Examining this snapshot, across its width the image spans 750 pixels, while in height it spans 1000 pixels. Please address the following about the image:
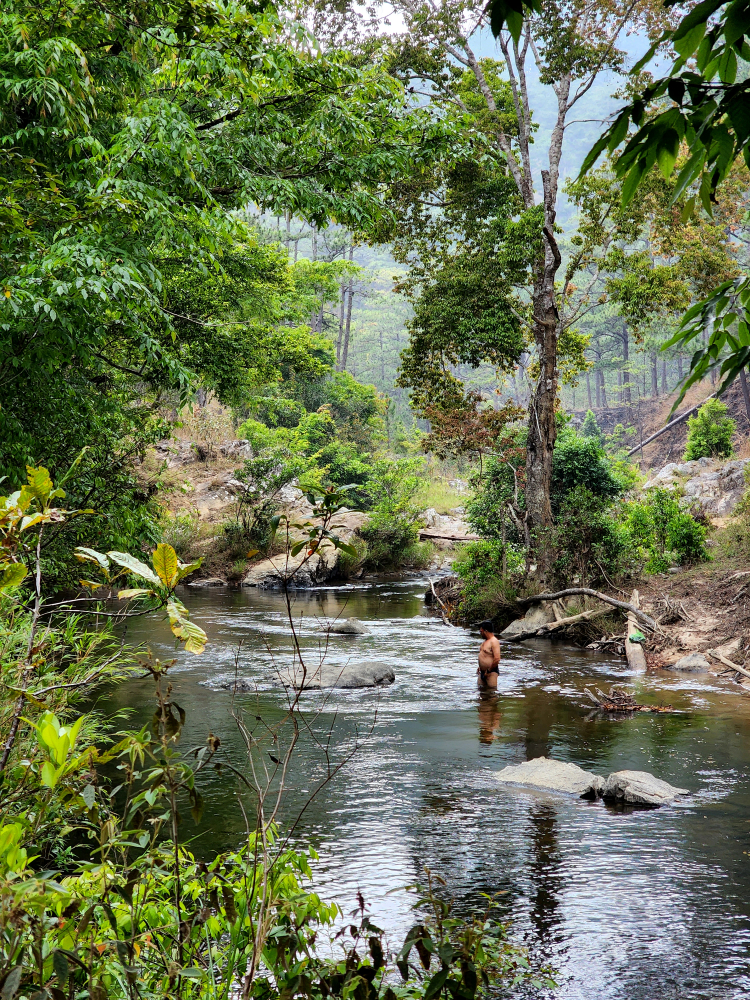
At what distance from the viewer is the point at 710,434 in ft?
112

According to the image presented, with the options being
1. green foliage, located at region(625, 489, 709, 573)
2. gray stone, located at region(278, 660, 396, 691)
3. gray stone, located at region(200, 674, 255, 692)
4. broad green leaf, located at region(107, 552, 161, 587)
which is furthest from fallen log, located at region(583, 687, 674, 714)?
broad green leaf, located at region(107, 552, 161, 587)

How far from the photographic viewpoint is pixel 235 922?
2.64m

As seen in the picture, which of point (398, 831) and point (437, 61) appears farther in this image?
point (437, 61)

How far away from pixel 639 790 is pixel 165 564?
6095 millimetres

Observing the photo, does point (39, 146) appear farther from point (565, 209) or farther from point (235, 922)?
point (565, 209)

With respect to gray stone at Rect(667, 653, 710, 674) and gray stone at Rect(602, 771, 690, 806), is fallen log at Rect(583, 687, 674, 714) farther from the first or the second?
gray stone at Rect(602, 771, 690, 806)

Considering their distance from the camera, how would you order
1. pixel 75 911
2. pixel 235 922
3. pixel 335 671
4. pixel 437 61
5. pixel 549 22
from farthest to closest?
pixel 437 61, pixel 549 22, pixel 335 671, pixel 235 922, pixel 75 911

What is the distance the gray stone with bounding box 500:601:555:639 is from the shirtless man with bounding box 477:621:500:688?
4.58m

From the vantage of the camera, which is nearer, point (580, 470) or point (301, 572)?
point (580, 470)

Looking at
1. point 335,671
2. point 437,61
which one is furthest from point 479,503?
point 437,61

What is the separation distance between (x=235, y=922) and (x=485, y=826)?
433 cm

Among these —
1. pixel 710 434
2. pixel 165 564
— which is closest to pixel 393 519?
pixel 710 434

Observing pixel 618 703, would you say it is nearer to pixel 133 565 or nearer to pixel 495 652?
pixel 495 652

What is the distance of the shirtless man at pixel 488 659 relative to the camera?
1124cm
